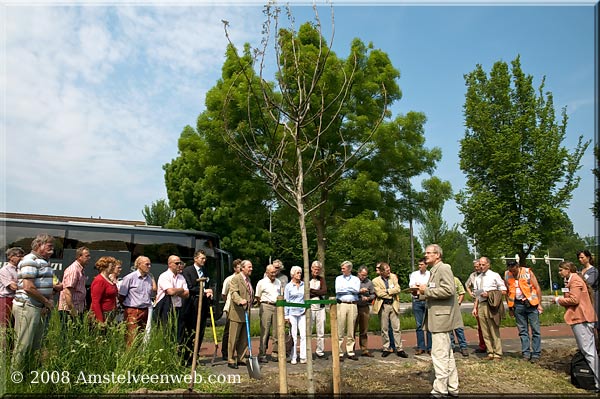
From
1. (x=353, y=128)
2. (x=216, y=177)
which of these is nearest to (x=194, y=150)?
(x=216, y=177)

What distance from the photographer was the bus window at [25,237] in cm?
1600

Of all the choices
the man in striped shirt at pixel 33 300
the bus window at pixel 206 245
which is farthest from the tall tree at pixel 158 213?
the man in striped shirt at pixel 33 300

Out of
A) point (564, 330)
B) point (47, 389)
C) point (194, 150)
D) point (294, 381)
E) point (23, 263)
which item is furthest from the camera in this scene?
point (194, 150)

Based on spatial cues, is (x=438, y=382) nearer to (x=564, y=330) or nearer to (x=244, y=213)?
(x=564, y=330)

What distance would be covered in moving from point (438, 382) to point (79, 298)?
5755mm

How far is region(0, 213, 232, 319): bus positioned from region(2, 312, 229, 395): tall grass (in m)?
10.1

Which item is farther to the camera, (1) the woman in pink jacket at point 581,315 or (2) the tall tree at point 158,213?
(2) the tall tree at point 158,213

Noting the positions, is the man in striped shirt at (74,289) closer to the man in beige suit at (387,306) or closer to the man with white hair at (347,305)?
the man with white hair at (347,305)

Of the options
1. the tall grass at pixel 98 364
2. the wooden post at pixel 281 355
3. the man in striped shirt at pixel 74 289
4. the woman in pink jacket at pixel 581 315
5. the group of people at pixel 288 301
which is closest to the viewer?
the wooden post at pixel 281 355

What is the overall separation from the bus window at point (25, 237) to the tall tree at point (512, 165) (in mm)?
15087

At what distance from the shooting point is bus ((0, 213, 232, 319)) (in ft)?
52.8

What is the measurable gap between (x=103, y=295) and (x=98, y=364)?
6.23 ft

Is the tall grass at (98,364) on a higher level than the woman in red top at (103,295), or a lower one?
lower

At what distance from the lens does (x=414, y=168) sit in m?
17.4
